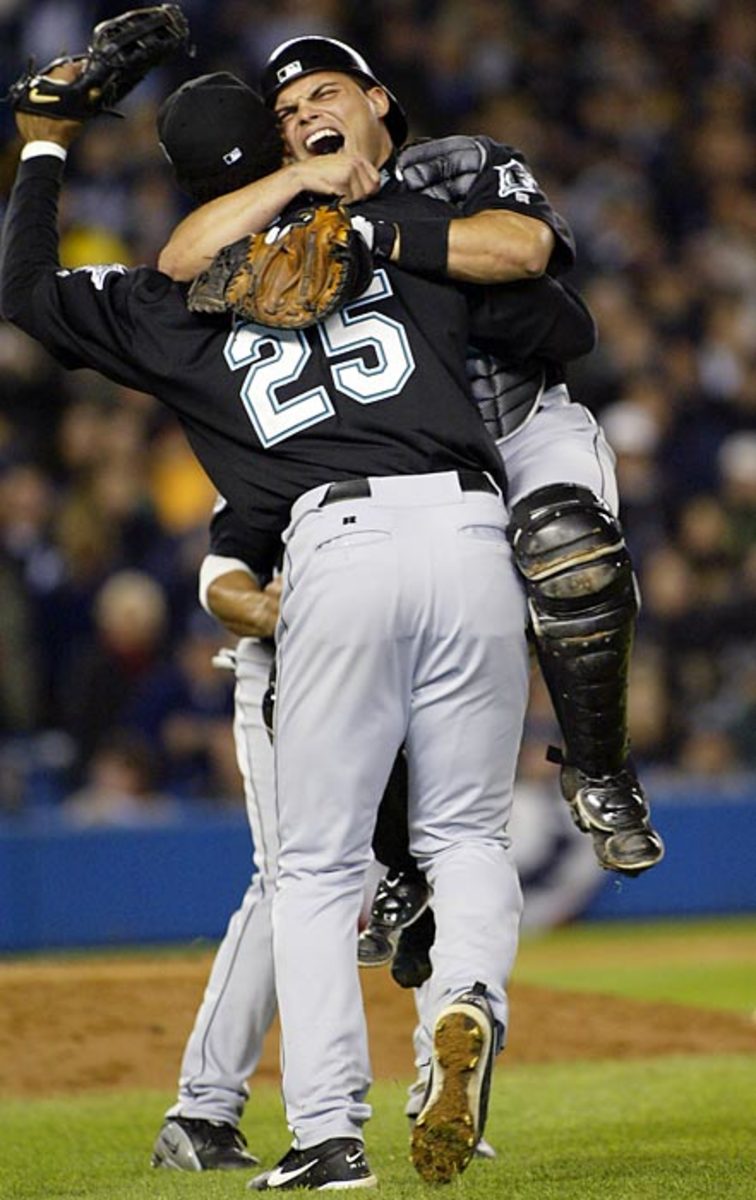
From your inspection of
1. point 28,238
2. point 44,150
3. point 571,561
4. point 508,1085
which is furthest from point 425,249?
point 508,1085

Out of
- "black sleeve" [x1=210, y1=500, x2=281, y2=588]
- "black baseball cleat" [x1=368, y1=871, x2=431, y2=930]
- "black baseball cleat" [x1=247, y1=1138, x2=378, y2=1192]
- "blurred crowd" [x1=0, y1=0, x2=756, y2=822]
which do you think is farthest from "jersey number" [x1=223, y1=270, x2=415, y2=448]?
"blurred crowd" [x1=0, y1=0, x2=756, y2=822]

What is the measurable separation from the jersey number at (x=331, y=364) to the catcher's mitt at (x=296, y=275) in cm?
8

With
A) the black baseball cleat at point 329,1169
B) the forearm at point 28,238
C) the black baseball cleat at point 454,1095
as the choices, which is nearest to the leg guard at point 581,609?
the black baseball cleat at point 454,1095

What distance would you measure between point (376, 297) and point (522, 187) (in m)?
0.42

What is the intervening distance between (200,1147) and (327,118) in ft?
7.70

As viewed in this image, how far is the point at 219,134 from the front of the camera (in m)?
4.50

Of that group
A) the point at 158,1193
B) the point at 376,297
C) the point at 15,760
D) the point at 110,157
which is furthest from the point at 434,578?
the point at 110,157

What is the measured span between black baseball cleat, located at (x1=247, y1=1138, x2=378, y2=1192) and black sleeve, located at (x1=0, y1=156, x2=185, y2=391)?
5.31 ft

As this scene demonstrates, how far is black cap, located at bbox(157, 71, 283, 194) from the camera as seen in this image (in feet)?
14.8

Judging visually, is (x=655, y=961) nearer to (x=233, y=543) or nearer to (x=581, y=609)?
(x=233, y=543)

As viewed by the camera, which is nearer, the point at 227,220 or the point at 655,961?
the point at 227,220

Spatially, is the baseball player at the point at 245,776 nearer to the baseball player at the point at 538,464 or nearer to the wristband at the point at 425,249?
the baseball player at the point at 538,464

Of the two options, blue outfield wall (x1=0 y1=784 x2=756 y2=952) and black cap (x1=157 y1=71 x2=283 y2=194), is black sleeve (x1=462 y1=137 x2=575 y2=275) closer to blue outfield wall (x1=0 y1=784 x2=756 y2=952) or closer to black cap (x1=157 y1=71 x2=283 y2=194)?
black cap (x1=157 y1=71 x2=283 y2=194)

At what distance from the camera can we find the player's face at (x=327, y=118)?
15.0ft
